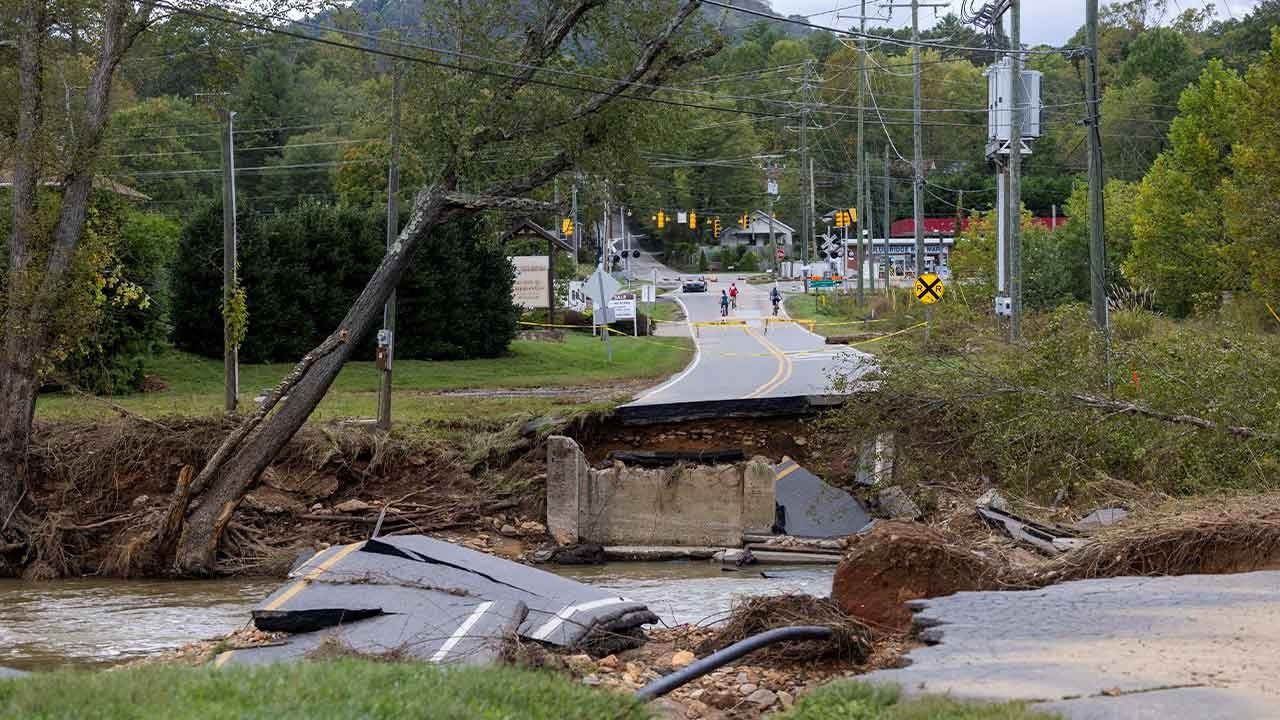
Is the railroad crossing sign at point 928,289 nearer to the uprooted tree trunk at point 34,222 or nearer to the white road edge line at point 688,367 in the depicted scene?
the white road edge line at point 688,367

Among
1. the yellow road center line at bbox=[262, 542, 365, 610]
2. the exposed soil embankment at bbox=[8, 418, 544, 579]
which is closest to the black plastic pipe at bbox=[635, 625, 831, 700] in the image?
the yellow road center line at bbox=[262, 542, 365, 610]

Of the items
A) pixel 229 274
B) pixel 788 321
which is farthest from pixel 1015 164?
pixel 788 321

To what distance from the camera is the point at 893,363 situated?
18547mm

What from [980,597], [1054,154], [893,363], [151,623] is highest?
[1054,154]

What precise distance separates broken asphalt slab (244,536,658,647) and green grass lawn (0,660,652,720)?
7.71ft

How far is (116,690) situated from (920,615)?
17.4ft

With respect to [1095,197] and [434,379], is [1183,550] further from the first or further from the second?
[434,379]

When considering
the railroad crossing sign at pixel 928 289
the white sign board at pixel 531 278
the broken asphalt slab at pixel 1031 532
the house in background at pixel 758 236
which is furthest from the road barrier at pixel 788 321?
the house in background at pixel 758 236

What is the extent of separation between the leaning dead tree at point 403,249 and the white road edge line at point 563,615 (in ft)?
30.6

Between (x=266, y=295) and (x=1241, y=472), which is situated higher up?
(x=266, y=295)

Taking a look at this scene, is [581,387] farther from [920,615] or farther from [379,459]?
[920,615]

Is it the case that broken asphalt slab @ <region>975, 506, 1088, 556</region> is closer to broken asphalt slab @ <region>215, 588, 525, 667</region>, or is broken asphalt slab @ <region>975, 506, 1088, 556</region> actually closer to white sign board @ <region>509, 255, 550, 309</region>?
broken asphalt slab @ <region>215, 588, 525, 667</region>

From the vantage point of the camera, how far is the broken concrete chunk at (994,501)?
1659 cm

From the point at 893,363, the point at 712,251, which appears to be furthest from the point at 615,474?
the point at 712,251
